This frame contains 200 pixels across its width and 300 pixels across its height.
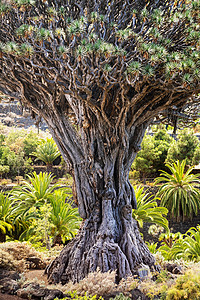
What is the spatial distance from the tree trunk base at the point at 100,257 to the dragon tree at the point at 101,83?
0.6 inches

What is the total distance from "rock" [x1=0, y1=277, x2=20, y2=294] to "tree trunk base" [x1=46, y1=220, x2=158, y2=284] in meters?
0.86

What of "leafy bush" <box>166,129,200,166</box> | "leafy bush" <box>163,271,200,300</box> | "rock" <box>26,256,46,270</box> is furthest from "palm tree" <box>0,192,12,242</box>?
"leafy bush" <box>166,129,200,166</box>

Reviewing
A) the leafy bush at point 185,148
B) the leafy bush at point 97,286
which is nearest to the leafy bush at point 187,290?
the leafy bush at point 97,286

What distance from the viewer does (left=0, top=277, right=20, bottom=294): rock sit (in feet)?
12.1

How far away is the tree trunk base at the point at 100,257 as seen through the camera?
4340mm

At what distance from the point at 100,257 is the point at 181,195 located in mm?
8510

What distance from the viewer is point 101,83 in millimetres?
4504

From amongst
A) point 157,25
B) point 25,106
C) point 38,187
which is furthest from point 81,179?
point 38,187

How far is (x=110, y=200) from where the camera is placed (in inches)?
192

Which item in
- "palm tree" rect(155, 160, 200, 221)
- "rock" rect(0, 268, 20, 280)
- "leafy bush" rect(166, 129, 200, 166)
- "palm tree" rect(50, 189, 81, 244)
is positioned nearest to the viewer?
"rock" rect(0, 268, 20, 280)

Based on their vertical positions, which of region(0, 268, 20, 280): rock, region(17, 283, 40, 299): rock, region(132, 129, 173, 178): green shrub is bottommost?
region(0, 268, 20, 280): rock

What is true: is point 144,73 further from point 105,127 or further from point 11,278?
point 11,278

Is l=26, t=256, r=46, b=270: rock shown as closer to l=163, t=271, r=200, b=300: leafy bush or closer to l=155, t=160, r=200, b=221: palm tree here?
l=163, t=271, r=200, b=300: leafy bush

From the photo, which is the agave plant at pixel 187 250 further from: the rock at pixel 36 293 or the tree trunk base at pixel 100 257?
the rock at pixel 36 293
